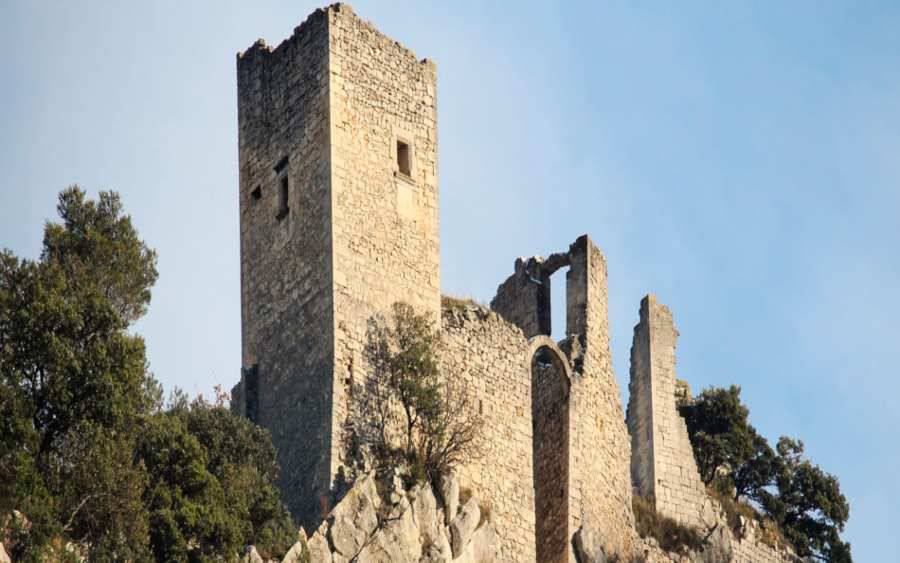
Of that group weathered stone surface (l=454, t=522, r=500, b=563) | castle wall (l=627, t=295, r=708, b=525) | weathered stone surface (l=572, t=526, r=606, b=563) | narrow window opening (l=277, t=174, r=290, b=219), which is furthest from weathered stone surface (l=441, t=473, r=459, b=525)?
castle wall (l=627, t=295, r=708, b=525)

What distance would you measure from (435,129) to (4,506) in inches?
457

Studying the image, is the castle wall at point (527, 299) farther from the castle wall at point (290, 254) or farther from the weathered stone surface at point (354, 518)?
the weathered stone surface at point (354, 518)

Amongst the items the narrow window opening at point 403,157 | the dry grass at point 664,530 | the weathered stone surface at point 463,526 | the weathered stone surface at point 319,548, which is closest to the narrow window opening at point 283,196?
the narrow window opening at point 403,157

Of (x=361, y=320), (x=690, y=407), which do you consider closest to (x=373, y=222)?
(x=361, y=320)

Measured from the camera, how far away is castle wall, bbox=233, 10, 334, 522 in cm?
4053

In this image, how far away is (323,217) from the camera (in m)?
41.5

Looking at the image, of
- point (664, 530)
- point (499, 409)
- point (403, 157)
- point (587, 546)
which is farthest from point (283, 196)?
point (664, 530)

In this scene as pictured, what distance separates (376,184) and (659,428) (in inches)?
430

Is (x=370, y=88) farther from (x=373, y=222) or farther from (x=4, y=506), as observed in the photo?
(x=4, y=506)

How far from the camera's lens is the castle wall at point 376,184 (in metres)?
41.1

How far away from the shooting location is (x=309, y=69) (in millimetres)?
42688

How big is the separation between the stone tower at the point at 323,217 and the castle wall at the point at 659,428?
8970mm

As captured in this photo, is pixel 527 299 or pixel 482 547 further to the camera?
pixel 527 299

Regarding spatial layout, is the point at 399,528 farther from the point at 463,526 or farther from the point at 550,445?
the point at 550,445
